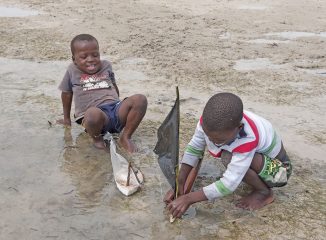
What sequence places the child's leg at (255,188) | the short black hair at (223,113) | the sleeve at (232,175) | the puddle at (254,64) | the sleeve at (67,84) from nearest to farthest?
1. the short black hair at (223,113)
2. the sleeve at (232,175)
3. the child's leg at (255,188)
4. the sleeve at (67,84)
5. the puddle at (254,64)

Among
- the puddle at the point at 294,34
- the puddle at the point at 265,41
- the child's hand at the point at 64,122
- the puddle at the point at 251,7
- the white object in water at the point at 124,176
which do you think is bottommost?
the child's hand at the point at 64,122

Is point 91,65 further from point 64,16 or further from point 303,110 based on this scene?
point 64,16

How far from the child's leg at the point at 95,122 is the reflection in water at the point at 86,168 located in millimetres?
111

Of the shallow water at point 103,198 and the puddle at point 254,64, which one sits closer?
the shallow water at point 103,198

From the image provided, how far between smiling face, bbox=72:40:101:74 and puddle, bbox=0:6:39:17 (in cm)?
514

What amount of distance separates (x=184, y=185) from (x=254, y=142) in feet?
1.86

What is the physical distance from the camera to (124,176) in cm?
309

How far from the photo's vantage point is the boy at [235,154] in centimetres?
246

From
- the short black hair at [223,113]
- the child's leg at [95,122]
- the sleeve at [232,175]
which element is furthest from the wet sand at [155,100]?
the short black hair at [223,113]

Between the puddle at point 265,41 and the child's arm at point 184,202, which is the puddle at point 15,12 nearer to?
the puddle at point 265,41

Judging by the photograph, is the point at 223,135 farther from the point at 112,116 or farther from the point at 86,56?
the point at 86,56

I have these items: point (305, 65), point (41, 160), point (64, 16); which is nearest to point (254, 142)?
point (41, 160)

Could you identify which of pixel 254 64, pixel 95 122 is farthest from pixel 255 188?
pixel 254 64

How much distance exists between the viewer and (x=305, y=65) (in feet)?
18.6
